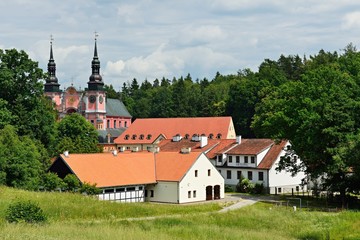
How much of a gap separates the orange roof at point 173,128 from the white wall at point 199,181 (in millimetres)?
32205

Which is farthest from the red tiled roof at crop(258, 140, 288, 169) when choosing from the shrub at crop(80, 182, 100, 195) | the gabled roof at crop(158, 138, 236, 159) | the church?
the church

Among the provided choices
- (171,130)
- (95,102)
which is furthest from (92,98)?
(171,130)

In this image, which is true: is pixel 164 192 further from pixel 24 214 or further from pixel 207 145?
pixel 24 214

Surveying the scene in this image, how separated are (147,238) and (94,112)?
8631 centimetres

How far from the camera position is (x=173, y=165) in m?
53.3

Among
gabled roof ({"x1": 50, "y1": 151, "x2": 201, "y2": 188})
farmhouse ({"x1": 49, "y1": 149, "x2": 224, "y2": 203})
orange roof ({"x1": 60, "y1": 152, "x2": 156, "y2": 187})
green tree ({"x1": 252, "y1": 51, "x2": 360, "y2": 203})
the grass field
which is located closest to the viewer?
the grass field

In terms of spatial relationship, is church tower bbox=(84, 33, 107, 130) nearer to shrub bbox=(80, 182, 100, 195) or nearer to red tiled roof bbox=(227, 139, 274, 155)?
red tiled roof bbox=(227, 139, 274, 155)

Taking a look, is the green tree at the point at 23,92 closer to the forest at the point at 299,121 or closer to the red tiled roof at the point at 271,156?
the forest at the point at 299,121

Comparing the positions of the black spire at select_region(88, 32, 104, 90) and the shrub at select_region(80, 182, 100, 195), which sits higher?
the black spire at select_region(88, 32, 104, 90)

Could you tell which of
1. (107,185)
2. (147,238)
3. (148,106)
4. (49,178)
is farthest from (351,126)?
(148,106)

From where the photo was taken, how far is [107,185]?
48062 mm

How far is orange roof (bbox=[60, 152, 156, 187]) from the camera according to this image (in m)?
48.6

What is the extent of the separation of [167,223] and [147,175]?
22391 millimetres

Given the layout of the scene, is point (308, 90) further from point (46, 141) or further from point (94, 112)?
point (94, 112)
